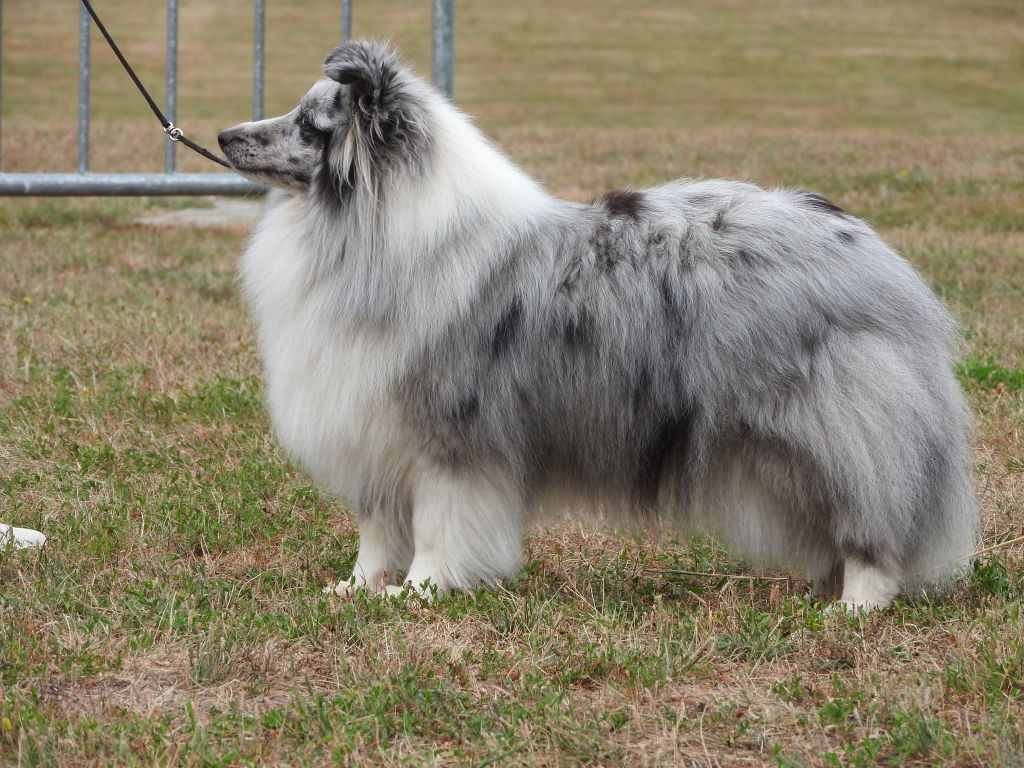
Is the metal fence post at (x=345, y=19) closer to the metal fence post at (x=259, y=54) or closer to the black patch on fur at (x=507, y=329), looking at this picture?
the metal fence post at (x=259, y=54)

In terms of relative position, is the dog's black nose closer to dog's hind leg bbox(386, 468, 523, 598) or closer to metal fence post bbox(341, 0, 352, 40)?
dog's hind leg bbox(386, 468, 523, 598)

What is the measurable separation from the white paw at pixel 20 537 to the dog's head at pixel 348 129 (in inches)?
54.4

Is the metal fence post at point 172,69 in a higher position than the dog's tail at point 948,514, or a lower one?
higher

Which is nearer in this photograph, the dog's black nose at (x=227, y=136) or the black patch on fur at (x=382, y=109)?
the black patch on fur at (x=382, y=109)

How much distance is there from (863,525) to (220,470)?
2.49 m

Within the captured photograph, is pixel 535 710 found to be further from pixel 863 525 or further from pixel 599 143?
pixel 599 143

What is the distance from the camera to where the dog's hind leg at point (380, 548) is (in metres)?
4.09

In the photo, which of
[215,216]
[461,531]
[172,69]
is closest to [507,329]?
[461,531]

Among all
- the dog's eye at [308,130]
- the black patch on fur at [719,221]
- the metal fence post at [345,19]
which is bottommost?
the black patch on fur at [719,221]

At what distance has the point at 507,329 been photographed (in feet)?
12.5

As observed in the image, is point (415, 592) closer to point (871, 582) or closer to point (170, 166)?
point (871, 582)

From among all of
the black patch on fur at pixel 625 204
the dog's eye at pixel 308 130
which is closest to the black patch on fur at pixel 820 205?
the black patch on fur at pixel 625 204

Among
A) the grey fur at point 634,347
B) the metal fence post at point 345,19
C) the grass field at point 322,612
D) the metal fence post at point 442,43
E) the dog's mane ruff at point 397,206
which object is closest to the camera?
the grass field at point 322,612

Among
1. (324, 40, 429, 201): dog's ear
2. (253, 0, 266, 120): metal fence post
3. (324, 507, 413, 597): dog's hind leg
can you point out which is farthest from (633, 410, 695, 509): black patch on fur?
(253, 0, 266, 120): metal fence post
